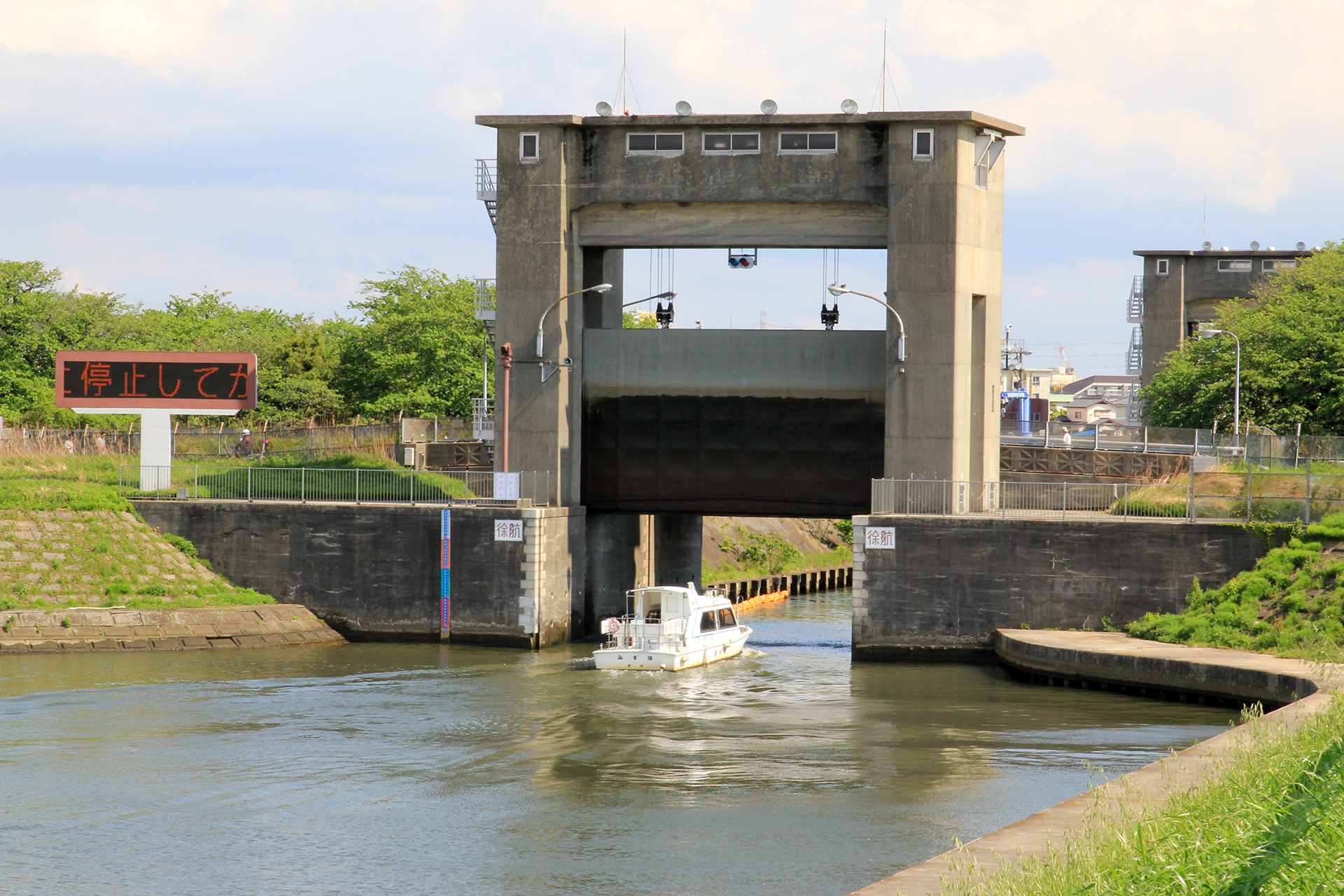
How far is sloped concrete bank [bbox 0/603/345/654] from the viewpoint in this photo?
40.7m

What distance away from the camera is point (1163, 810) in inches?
598

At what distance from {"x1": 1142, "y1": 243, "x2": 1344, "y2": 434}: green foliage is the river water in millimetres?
30733

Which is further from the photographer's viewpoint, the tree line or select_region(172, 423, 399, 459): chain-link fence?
the tree line

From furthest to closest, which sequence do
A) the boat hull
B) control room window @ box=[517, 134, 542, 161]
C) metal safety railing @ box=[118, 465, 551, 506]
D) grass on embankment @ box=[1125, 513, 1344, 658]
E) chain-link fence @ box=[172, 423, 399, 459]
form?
chain-link fence @ box=[172, 423, 399, 459], metal safety railing @ box=[118, 465, 551, 506], control room window @ box=[517, 134, 542, 161], the boat hull, grass on embankment @ box=[1125, 513, 1344, 658]

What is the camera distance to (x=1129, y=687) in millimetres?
35406

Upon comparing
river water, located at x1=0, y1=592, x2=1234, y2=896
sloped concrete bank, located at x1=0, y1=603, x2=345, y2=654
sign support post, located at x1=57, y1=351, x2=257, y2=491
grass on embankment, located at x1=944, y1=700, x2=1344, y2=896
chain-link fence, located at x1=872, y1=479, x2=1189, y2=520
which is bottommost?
river water, located at x1=0, y1=592, x2=1234, y2=896

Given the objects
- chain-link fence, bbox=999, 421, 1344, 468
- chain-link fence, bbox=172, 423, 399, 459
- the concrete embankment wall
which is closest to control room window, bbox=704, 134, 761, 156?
the concrete embankment wall

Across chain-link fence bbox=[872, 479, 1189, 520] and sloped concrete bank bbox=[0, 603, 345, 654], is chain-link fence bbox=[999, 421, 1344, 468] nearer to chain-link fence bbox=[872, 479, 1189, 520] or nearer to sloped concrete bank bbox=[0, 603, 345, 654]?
chain-link fence bbox=[872, 479, 1189, 520]

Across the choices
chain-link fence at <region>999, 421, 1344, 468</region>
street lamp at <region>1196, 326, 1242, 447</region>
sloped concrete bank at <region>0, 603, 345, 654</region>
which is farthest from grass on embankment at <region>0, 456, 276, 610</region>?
street lamp at <region>1196, 326, 1242, 447</region>

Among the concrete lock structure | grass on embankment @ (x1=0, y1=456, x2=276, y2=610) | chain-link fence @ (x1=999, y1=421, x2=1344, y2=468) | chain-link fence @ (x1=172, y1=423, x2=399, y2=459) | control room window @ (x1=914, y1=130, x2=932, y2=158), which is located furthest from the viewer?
chain-link fence @ (x1=172, y1=423, x2=399, y2=459)

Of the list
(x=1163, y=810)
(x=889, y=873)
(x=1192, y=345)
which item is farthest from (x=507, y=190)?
(x=1192, y=345)

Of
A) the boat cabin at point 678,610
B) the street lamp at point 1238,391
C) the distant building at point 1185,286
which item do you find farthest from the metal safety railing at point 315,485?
the distant building at point 1185,286

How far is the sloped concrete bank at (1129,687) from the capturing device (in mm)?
15023

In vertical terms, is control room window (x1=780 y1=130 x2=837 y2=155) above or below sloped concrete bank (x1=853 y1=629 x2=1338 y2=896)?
above
